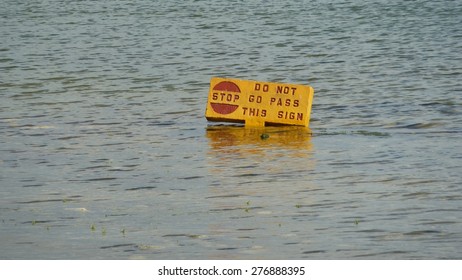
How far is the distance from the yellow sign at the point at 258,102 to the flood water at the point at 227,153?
8.9 inches

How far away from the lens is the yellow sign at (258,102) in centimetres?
1780

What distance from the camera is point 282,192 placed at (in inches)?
510

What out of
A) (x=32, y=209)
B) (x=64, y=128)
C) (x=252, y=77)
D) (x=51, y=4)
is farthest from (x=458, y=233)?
(x=51, y=4)

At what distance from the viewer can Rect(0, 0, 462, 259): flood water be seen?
35.6 ft

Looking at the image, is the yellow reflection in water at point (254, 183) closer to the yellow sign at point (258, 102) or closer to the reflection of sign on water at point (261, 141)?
the reflection of sign on water at point (261, 141)

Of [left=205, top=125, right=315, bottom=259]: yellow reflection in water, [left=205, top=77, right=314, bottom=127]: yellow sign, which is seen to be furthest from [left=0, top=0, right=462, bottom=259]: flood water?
[left=205, top=77, right=314, bottom=127]: yellow sign

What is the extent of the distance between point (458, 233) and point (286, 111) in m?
7.41

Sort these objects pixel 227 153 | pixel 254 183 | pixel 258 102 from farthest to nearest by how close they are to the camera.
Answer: pixel 258 102
pixel 227 153
pixel 254 183

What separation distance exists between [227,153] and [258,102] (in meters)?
2.34

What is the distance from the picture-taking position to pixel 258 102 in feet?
59.5

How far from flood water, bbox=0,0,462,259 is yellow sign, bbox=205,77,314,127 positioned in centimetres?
23

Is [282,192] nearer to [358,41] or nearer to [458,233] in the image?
[458,233]

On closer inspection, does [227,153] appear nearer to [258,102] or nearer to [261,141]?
[261,141]

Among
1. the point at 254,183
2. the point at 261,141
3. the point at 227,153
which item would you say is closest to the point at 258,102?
the point at 261,141
